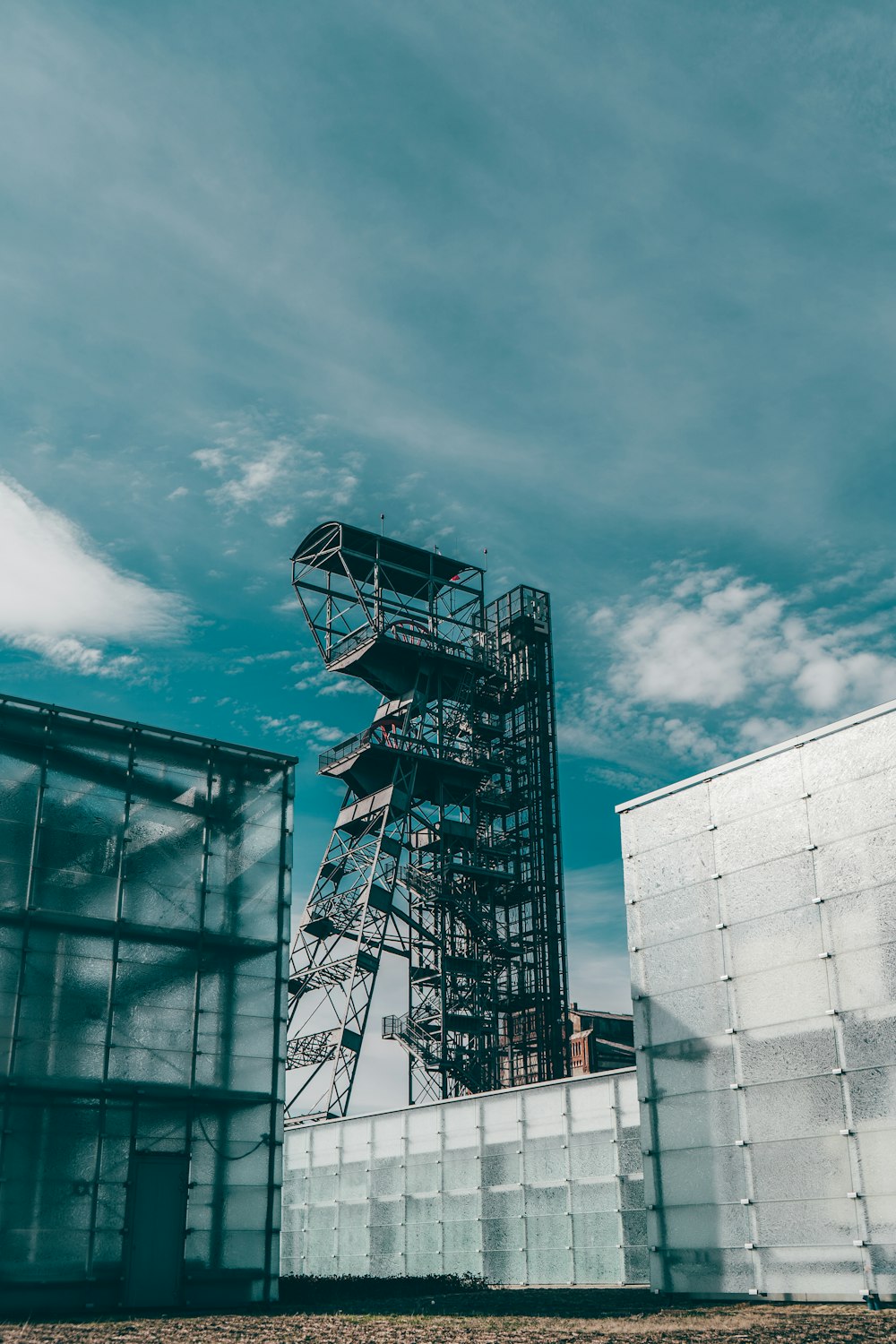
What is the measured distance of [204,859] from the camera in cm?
2919

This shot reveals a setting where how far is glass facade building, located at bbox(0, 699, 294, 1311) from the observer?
25.5 metres

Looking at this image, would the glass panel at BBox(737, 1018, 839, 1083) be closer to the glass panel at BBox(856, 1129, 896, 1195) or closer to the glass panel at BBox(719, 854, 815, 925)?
the glass panel at BBox(856, 1129, 896, 1195)

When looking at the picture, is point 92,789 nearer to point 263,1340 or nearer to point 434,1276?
point 263,1340

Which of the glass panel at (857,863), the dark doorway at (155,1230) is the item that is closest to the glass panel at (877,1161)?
the glass panel at (857,863)

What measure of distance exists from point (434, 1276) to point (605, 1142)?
6.21 meters

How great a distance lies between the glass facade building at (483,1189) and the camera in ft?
101

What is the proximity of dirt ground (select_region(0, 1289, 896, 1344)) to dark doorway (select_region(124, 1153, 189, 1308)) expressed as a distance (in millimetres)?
2324

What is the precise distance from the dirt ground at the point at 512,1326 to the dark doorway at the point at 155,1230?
232cm

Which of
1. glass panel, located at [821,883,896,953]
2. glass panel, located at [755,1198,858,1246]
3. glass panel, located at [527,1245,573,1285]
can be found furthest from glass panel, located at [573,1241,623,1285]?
glass panel, located at [821,883,896,953]

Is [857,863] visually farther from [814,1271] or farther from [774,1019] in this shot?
[814,1271]

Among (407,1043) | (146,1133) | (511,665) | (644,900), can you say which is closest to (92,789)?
(146,1133)

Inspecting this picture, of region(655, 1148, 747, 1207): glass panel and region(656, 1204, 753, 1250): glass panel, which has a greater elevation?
region(655, 1148, 747, 1207): glass panel

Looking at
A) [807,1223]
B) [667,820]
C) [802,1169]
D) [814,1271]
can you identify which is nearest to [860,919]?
[802,1169]

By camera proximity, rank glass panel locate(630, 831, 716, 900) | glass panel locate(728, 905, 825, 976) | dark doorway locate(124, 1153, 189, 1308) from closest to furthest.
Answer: glass panel locate(728, 905, 825, 976) < dark doorway locate(124, 1153, 189, 1308) < glass panel locate(630, 831, 716, 900)
